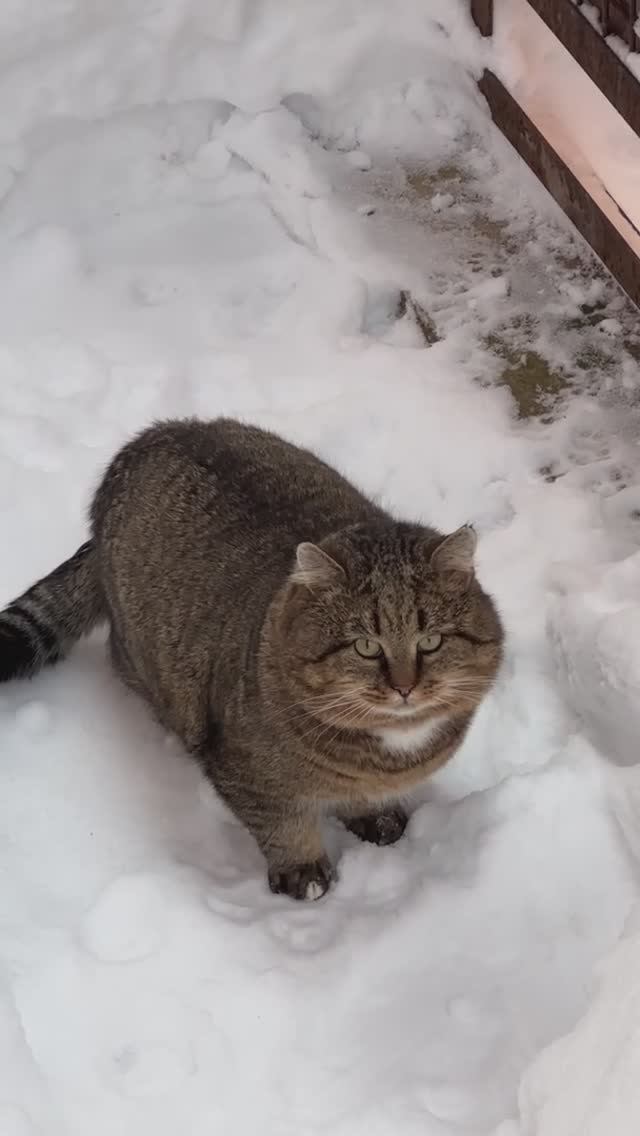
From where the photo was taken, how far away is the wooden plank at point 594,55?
3.81m

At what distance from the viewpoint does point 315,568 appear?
8.07 ft

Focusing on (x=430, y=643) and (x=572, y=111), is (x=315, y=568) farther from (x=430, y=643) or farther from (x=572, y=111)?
(x=572, y=111)

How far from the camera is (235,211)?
4387 millimetres

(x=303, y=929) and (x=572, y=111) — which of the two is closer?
(x=303, y=929)

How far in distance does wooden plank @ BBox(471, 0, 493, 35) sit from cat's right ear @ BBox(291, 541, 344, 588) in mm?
2958

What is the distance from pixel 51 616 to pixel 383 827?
992 mm

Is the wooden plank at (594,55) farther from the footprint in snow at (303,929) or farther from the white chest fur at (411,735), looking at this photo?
the footprint in snow at (303,929)

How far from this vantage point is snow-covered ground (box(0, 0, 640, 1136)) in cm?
242

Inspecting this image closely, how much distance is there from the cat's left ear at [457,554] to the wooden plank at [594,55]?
195 centimetres

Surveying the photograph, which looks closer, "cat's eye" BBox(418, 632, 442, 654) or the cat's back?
"cat's eye" BBox(418, 632, 442, 654)

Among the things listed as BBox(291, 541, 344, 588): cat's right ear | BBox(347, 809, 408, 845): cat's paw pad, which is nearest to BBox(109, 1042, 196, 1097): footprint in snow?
BBox(347, 809, 408, 845): cat's paw pad

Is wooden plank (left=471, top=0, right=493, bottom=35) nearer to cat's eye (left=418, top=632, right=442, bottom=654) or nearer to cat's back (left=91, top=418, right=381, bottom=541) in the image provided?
cat's back (left=91, top=418, right=381, bottom=541)

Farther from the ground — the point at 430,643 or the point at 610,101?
the point at 610,101

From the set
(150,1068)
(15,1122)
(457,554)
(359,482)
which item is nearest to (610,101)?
(359,482)
